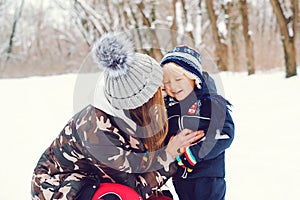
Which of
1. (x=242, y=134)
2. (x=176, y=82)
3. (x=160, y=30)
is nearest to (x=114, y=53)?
(x=176, y=82)

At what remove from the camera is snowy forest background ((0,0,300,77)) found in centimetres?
616

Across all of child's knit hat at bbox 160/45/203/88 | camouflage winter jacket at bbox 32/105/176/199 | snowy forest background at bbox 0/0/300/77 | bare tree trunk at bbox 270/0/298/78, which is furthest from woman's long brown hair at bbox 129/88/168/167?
bare tree trunk at bbox 270/0/298/78

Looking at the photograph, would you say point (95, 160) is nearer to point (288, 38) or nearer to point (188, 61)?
point (188, 61)

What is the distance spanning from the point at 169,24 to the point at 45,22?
18.0 metres

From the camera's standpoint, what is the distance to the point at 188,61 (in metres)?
2.25

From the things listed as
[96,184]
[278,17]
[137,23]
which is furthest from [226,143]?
[137,23]

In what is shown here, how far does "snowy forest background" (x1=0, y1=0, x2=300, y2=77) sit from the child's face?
20 cm

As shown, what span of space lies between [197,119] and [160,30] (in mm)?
2089

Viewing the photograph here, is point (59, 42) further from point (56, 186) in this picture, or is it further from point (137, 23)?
point (56, 186)

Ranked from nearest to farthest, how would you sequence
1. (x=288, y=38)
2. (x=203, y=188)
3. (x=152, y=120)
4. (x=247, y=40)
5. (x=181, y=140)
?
1. (x=152, y=120)
2. (x=181, y=140)
3. (x=203, y=188)
4. (x=288, y=38)
5. (x=247, y=40)

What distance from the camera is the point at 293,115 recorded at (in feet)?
14.5

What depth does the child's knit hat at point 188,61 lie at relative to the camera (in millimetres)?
2246

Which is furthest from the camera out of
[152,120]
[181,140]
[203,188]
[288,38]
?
[288,38]

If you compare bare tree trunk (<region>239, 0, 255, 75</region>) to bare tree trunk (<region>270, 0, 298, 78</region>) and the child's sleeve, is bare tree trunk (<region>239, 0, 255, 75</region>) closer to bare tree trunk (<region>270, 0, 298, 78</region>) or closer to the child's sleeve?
bare tree trunk (<region>270, 0, 298, 78</region>)
